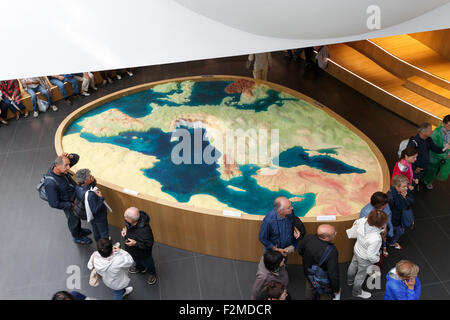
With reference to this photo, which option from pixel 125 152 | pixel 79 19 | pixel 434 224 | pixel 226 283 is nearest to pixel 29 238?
pixel 125 152

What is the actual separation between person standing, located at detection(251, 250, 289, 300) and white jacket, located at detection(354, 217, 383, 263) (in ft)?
3.34

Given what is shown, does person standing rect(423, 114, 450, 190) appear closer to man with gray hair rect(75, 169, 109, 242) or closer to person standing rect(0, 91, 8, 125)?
man with gray hair rect(75, 169, 109, 242)

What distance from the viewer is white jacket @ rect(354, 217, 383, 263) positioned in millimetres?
4086

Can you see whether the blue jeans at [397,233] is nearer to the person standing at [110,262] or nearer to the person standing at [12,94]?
the person standing at [110,262]

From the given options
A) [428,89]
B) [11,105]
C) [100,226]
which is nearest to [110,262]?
[100,226]

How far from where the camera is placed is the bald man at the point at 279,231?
434cm

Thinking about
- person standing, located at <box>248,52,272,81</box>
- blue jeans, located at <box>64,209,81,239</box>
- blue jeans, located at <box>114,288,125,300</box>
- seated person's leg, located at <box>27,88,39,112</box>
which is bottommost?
blue jeans, located at <box>114,288,125,300</box>

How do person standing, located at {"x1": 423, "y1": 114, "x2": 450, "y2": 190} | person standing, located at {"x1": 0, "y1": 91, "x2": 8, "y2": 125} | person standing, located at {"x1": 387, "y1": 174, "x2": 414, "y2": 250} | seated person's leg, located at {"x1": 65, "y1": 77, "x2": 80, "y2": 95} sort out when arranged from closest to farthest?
person standing, located at {"x1": 387, "y1": 174, "x2": 414, "y2": 250} → person standing, located at {"x1": 423, "y1": 114, "x2": 450, "y2": 190} → person standing, located at {"x1": 0, "y1": 91, "x2": 8, "y2": 125} → seated person's leg, located at {"x1": 65, "y1": 77, "x2": 80, "y2": 95}

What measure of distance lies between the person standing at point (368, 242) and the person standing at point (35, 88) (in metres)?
7.43

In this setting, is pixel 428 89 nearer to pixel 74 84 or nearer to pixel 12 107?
pixel 74 84

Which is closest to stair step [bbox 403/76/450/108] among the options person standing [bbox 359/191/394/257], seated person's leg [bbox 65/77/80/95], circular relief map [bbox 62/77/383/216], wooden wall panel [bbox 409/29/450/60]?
wooden wall panel [bbox 409/29/450/60]

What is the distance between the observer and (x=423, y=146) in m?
5.56

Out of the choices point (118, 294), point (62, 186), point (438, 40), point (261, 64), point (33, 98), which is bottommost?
point (118, 294)

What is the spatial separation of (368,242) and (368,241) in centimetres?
1
